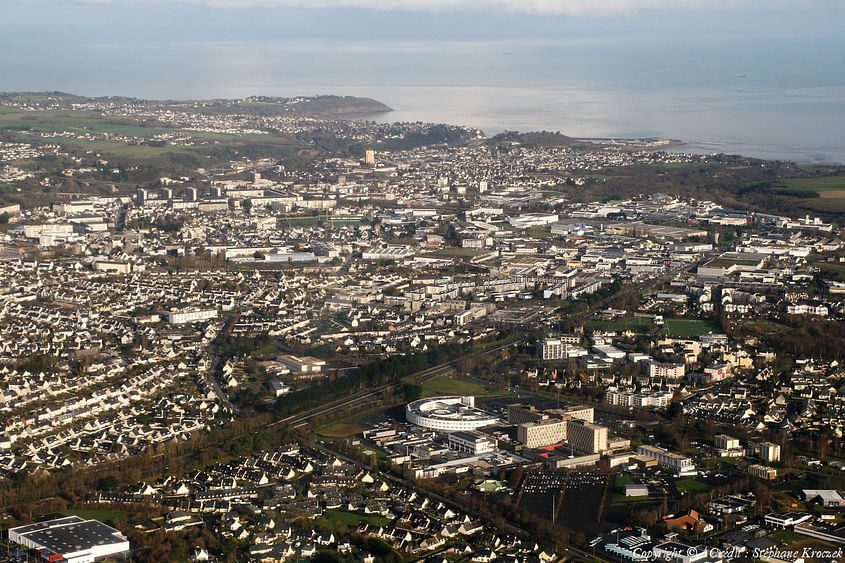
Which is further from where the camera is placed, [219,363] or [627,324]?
[627,324]

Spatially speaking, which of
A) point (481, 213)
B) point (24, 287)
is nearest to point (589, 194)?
point (481, 213)

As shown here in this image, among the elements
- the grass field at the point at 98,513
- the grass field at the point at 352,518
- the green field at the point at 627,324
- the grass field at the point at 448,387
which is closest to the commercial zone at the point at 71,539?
the grass field at the point at 98,513

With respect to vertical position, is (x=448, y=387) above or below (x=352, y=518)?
above

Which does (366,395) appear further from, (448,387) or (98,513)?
(98,513)

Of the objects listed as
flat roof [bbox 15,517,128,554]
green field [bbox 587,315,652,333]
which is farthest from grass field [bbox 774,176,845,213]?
flat roof [bbox 15,517,128,554]

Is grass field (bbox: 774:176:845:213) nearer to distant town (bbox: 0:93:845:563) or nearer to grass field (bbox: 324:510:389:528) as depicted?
distant town (bbox: 0:93:845:563)

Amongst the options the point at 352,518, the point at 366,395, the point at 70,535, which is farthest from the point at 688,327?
the point at 70,535
